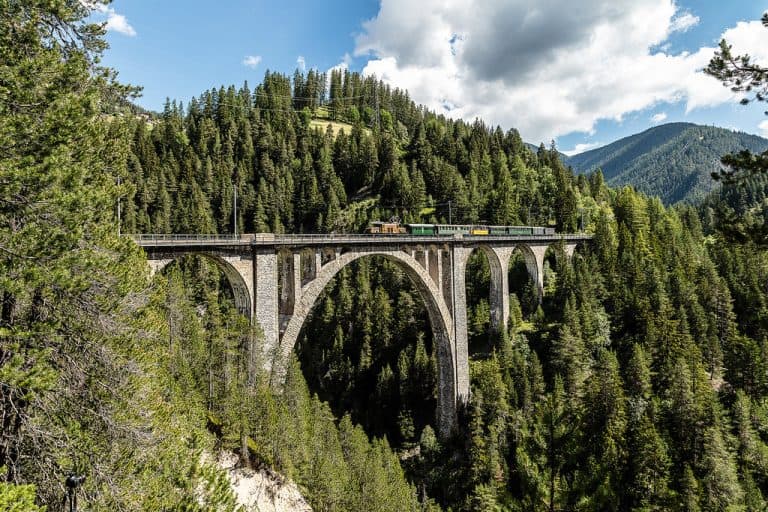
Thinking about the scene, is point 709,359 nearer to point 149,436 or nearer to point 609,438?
point 609,438

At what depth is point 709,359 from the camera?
37219 millimetres

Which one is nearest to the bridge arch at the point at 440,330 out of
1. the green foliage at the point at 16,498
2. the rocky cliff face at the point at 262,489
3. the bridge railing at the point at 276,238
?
the bridge railing at the point at 276,238

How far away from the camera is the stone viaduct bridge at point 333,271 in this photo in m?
20.8

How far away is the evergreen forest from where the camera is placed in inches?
289

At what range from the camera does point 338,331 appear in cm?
5666

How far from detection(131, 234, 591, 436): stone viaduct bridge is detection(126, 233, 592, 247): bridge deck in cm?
5

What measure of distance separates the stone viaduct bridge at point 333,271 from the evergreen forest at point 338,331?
1680mm

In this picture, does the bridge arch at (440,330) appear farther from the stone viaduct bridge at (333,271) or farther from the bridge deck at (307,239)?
the bridge deck at (307,239)

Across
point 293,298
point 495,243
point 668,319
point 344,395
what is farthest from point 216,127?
point 668,319

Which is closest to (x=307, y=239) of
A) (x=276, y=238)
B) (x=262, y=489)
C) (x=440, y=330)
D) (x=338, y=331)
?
(x=276, y=238)

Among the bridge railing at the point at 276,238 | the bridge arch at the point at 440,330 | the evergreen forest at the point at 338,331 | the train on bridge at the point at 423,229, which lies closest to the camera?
the evergreen forest at the point at 338,331

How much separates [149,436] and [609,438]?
2988cm

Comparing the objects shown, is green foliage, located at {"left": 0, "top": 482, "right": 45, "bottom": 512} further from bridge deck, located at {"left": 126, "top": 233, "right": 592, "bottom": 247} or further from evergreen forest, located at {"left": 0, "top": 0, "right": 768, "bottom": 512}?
bridge deck, located at {"left": 126, "top": 233, "right": 592, "bottom": 247}

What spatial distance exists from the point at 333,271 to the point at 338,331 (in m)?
32.4
